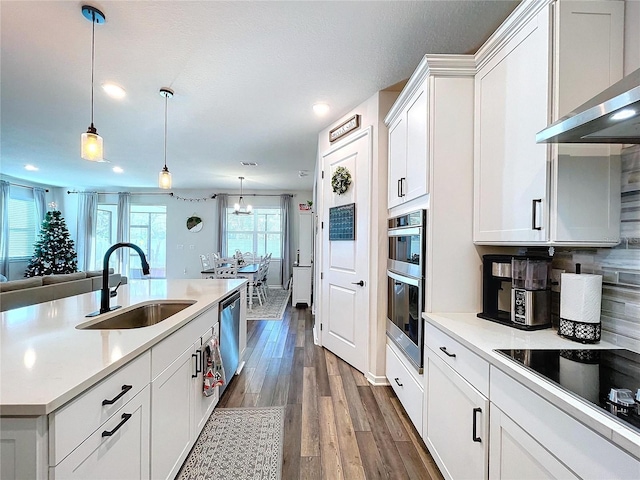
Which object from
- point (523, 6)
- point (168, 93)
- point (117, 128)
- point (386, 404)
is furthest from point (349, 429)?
point (117, 128)

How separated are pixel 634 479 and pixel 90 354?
1619 millimetres

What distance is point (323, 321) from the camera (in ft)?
12.1

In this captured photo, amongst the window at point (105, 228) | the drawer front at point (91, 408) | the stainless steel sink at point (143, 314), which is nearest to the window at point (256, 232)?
the window at point (105, 228)

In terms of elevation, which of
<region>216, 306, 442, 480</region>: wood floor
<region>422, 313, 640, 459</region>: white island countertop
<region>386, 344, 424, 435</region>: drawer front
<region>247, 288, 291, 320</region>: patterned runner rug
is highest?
<region>422, 313, 640, 459</region>: white island countertop

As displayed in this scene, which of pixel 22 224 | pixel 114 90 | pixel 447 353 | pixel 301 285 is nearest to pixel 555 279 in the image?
pixel 447 353

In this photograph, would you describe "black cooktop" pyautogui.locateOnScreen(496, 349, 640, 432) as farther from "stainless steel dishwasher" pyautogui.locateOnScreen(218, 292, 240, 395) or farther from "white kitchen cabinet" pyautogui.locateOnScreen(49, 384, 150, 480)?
"stainless steel dishwasher" pyautogui.locateOnScreen(218, 292, 240, 395)

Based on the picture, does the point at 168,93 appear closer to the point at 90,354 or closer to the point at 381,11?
the point at 381,11

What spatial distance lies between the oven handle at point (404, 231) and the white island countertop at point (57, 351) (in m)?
1.50

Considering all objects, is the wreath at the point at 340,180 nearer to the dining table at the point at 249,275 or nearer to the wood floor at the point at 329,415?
the wood floor at the point at 329,415

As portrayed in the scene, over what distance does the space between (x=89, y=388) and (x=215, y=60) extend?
236 centimetres

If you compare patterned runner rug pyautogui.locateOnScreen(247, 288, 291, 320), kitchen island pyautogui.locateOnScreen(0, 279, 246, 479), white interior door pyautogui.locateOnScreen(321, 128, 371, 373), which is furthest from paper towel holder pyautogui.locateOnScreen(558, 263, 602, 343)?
patterned runner rug pyautogui.locateOnScreen(247, 288, 291, 320)

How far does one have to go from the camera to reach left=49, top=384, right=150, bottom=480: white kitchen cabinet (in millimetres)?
882

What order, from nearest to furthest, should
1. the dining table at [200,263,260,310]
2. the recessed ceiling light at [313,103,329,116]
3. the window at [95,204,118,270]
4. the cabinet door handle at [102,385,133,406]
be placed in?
the cabinet door handle at [102,385,133,406], the recessed ceiling light at [313,103,329,116], the dining table at [200,263,260,310], the window at [95,204,118,270]

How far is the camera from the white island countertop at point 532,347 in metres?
0.72
